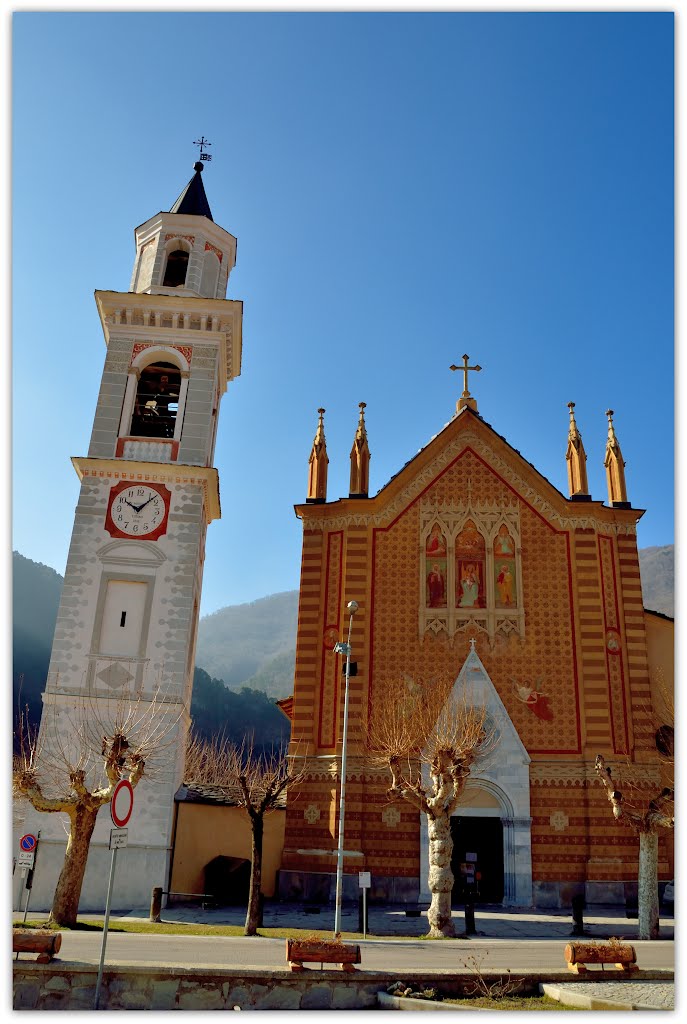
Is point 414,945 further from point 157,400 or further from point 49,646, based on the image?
point 49,646

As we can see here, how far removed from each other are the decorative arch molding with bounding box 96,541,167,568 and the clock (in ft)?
0.96

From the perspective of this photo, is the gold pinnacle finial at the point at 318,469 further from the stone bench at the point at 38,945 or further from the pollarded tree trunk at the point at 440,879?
the stone bench at the point at 38,945

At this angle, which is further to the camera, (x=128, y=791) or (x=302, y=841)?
(x=302, y=841)

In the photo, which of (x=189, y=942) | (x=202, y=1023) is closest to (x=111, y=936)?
(x=189, y=942)

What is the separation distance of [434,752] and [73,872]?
10240 millimetres

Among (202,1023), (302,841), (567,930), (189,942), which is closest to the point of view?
(202,1023)

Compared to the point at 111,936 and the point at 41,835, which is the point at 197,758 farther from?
the point at 111,936

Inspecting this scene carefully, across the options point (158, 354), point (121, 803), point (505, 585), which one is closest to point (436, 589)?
point (505, 585)

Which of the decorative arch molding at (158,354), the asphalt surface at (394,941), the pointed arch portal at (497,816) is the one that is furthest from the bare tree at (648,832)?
the decorative arch molding at (158,354)

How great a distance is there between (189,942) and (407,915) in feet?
30.7

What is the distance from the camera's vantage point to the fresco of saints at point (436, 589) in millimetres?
32594

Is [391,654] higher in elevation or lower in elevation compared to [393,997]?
higher

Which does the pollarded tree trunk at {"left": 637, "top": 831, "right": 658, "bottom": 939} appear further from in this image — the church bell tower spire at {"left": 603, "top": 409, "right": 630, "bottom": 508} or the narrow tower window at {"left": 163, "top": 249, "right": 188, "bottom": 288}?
the narrow tower window at {"left": 163, "top": 249, "right": 188, "bottom": 288}

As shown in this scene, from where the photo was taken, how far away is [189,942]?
1883 centimetres
